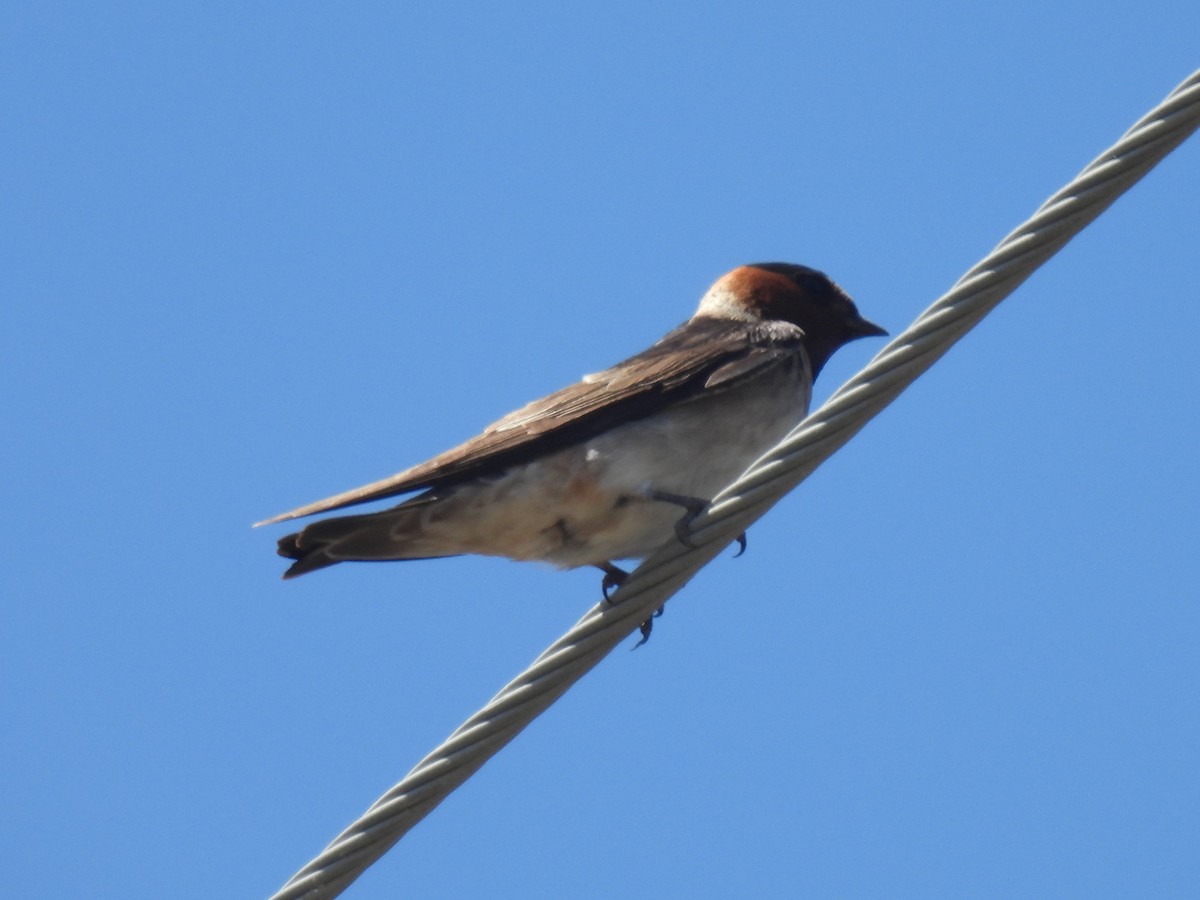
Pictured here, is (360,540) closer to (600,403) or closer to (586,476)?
(586,476)

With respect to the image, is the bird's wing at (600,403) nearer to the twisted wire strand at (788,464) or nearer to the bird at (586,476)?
the bird at (586,476)

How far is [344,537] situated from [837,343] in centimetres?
300

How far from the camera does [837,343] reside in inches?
316

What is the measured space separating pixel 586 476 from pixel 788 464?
7.22ft

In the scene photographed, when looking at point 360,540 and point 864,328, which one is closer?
point 360,540

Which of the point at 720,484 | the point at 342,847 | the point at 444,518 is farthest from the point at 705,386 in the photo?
the point at 342,847

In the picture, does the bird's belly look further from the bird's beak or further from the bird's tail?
the bird's beak

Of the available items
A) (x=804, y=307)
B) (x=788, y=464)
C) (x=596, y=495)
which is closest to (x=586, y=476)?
(x=596, y=495)

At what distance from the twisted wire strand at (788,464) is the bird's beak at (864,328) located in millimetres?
3924

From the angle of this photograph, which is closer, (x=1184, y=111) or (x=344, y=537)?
(x=1184, y=111)

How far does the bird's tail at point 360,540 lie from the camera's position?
232 inches

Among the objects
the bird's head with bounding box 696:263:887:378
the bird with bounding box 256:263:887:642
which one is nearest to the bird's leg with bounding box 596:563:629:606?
the bird with bounding box 256:263:887:642

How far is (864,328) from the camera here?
802cm

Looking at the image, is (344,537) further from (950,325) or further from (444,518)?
(950,325)
